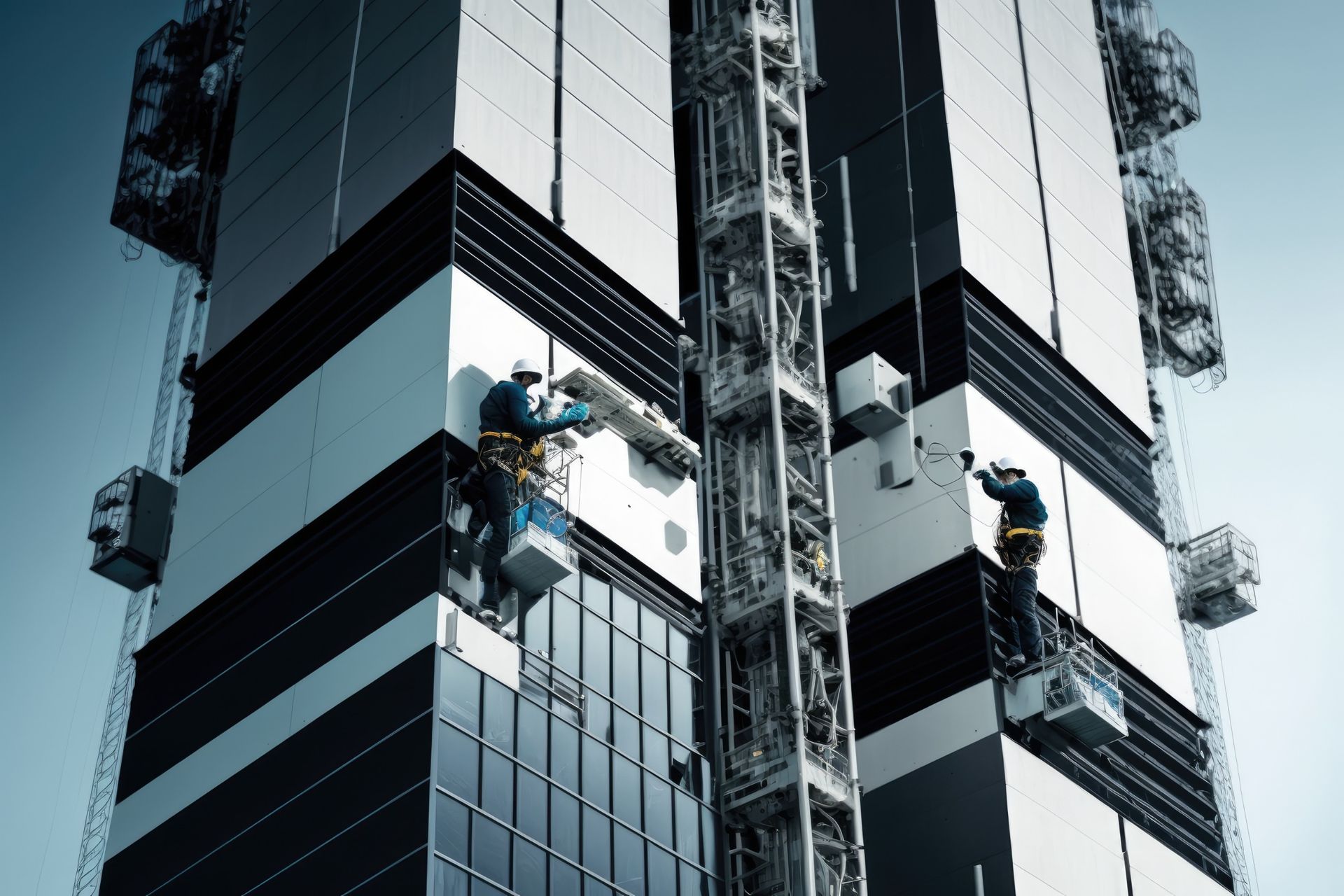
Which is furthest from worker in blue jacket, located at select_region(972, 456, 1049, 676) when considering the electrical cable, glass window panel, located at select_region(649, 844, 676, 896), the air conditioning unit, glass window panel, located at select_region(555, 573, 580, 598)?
glass window panel, located at select_region(649, 844, 676, 896)

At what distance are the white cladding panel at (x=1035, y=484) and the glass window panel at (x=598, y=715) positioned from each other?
1540 cm

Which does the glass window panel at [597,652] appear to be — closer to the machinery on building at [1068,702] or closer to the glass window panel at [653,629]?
the glass window panel at [653,629]

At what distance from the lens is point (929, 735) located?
6062 centimetres

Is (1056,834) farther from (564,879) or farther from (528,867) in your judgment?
(528,867)

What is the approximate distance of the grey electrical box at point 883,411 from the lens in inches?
2554

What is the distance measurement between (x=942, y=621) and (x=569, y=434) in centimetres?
1446

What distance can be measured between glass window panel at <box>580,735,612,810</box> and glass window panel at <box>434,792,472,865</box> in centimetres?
423

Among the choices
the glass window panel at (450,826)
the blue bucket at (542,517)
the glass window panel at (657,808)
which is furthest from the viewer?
the glass window panel at (657,808)

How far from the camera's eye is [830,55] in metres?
75.9

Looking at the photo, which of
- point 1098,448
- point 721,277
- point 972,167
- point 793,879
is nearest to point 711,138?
point 721,277

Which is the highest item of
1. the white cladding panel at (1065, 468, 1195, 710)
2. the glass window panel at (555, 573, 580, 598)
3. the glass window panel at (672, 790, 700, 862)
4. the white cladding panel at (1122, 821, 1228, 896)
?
the white cladding panel at (1065, 468, 1195, 710)

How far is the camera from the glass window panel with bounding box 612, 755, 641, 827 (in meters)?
50.5

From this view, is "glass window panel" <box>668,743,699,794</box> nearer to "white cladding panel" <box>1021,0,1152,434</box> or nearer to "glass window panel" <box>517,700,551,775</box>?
"glass window panel" <box>517,700,551,775</box>

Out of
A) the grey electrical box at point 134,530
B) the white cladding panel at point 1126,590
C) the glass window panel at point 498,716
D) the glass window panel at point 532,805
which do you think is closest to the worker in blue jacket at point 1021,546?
the white cladding panel at point 1126,590
